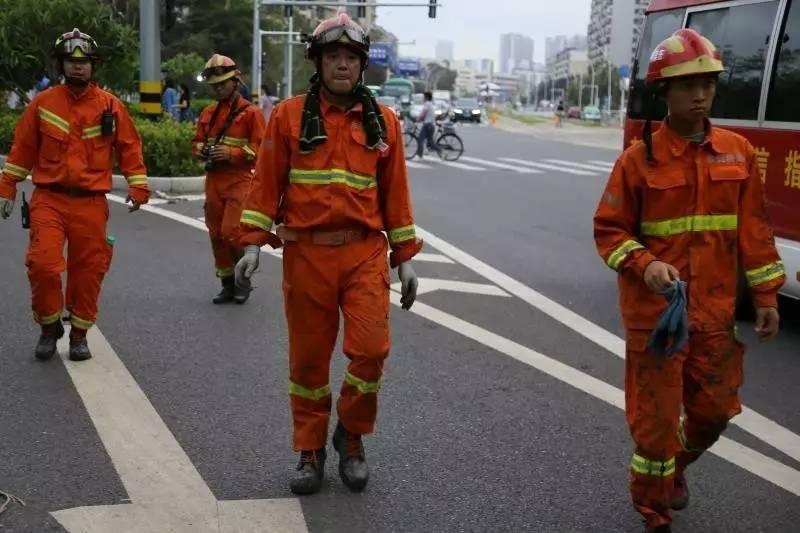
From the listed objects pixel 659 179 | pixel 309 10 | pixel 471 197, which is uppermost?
pixel 309 10

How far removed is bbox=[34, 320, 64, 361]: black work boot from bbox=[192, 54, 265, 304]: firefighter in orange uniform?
190 cm

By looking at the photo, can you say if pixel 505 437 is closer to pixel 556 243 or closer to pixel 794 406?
pixel 794 406

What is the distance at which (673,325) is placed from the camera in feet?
11.8

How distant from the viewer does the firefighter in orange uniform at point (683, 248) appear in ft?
12.3

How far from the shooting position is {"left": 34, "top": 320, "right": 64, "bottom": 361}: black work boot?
6340mm

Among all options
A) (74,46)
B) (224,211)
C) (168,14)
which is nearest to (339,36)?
(74,46)

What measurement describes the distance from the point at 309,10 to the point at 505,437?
118 metres

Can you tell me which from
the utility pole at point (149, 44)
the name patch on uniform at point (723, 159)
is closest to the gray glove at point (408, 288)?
the name patch on uniform at point (723, 159)

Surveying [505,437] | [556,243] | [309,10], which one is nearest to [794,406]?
[505,437]

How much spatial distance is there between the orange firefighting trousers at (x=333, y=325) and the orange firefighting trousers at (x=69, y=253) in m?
2.33

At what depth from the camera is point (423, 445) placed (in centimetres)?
503

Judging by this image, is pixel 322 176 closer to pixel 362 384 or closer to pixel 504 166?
pixel 362 384

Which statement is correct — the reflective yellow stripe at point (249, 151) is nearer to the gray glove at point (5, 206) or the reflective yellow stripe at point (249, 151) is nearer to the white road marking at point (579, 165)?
the gray glove at point (5, 206)

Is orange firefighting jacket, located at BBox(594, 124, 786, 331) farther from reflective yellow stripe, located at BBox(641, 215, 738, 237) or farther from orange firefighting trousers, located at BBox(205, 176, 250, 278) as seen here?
orange firefighting trousers, located at BBox(205, 176, 250, 278)
